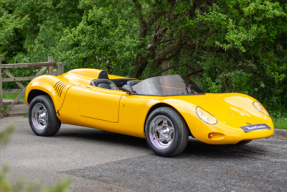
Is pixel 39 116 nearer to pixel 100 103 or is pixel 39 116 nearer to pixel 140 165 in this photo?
pixel 100 103

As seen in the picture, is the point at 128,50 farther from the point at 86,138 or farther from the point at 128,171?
the point at 128,171

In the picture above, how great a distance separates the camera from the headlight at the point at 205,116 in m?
5.58

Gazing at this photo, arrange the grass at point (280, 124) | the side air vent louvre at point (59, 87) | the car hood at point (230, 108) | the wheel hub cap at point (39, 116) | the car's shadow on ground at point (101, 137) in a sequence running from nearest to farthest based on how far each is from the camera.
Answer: the car hood at point (230, 108) → the car's shadow on ground at point (101, 137) → the side air vent louvre at point (59, 87) → the wheel hub cap at point (39, 116) → the grass at point (280, 124)

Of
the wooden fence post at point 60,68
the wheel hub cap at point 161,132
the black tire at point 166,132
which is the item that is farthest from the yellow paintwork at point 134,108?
the wooden fence post at point 60,68

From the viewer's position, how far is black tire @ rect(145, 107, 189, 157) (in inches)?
222

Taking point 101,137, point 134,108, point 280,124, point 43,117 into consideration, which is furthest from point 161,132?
point 280,124

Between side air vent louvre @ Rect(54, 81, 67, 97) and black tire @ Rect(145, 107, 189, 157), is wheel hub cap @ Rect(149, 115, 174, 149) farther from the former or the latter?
side air vent louvre @ Rect(54, 81, 67, 97)

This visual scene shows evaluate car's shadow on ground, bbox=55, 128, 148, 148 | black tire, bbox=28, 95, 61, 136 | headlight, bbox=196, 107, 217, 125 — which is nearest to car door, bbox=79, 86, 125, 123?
Result: car's shadow on ground, bbox=55, 128, 148, 148

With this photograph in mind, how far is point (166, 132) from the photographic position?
5863 millimetres

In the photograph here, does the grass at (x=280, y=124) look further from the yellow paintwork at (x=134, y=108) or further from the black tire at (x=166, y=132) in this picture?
the black tire at (x=166, y=132)

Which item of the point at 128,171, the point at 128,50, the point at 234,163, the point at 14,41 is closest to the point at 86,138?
the point at 128,171

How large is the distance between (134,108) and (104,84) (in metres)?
1.23

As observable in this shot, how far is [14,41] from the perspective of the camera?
23312 millimetres

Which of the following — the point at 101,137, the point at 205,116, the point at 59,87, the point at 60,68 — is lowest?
the point at 101,137
